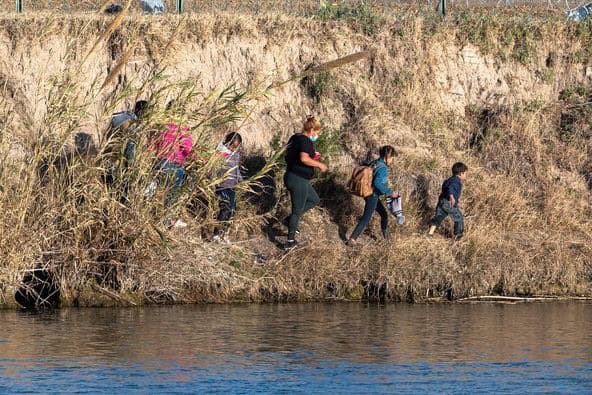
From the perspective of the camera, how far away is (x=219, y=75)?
20688 millimetres

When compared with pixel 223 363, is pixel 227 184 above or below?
above

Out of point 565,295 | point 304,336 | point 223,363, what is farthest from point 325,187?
point 223,363

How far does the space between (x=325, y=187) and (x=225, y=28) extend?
138 inches

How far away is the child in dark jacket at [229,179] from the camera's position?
16781 mm

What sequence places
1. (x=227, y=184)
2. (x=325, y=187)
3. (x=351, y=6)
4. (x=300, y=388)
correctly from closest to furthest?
(x=300, y=388)
(x=227, y=184)
(x=325, y=187)
(x=351, y=6)

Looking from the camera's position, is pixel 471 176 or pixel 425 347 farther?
pixel 471 176

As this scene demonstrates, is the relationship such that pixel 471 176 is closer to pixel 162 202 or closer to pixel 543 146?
pixel 543 146

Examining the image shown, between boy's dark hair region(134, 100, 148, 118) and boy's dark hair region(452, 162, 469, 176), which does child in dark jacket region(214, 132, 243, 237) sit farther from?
boy's dark hair region(452, 162, 469, 176)

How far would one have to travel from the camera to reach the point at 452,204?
18.0 metres

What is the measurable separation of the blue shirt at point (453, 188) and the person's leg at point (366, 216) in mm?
1038

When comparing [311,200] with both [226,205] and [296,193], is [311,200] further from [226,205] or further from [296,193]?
[226,205]

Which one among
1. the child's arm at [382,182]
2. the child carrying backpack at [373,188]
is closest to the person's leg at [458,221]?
the child carrying backpack at [373,188]

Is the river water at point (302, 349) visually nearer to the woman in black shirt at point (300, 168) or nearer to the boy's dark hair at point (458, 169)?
the woman in black shirt at point (300, 168)

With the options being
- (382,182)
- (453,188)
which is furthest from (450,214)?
(382,182)
